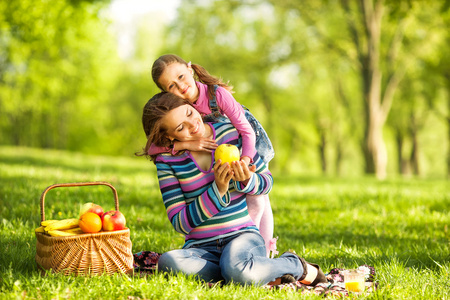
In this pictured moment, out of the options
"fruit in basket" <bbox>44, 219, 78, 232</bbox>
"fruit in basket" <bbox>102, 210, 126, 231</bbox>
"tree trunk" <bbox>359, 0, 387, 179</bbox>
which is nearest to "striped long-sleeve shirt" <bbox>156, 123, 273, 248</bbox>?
"fruit in basket" <bbox>102, 210, 126, 231</bbox>

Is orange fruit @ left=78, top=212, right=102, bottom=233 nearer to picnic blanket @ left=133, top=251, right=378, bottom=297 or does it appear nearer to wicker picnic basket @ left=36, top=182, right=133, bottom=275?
wicker picnic basket @ left=36, top=182, right=133, bottom=275

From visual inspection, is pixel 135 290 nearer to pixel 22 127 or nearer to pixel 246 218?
pixel 246 218

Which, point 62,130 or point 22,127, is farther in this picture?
point 22,127

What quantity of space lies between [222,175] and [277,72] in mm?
20683

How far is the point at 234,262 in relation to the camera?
3.38 metres

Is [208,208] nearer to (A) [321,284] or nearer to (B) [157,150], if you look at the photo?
(B) [157,150]

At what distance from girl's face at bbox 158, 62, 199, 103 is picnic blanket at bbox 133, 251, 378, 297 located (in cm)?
146

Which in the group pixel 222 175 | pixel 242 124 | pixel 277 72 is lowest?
pixel 222 175

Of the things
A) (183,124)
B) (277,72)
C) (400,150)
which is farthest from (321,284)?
(400,150)

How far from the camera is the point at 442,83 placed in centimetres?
2562

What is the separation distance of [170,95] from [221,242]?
1263mm

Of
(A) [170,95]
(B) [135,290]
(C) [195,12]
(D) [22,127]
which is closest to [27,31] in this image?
(C) [195,12]

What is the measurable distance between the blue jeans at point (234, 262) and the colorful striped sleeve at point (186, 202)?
0.24 metres

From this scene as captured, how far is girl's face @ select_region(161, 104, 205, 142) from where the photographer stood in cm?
363
